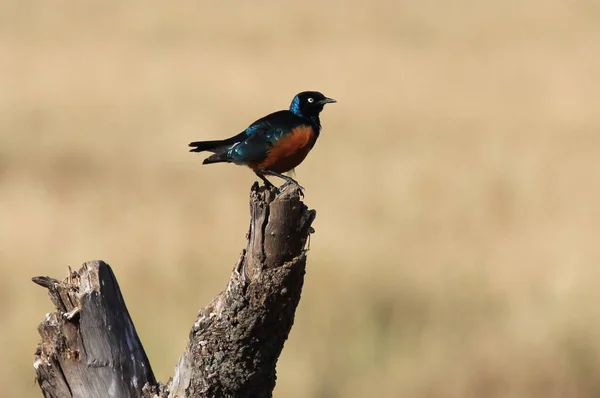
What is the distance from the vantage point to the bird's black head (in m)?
4.61

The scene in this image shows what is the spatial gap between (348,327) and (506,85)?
9.47 metres

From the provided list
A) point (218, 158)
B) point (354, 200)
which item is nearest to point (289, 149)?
point (218, 158)

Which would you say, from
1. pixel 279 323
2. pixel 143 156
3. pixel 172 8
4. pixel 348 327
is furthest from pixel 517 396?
pixel 172 8

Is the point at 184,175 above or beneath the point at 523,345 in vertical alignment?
above

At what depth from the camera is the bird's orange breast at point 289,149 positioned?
4.07 metres

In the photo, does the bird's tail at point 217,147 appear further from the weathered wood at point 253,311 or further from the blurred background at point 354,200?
the blurred background at point 354,200

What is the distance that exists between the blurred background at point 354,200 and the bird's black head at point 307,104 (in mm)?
2073

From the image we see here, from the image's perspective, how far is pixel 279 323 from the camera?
123 inches

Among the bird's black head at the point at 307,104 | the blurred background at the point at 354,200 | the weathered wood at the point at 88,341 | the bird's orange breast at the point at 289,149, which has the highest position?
the blurred background at the point at 354,200

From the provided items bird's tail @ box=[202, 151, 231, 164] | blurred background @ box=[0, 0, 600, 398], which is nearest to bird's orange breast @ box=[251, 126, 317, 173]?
bird's tail @ box=[202, 151, 231, 164]

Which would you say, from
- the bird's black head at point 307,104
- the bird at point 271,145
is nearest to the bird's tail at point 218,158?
the bird at point 271,145

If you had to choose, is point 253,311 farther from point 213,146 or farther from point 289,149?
point 213,146

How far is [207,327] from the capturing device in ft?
10.3

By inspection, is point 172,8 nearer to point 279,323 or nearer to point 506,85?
point 506,85
